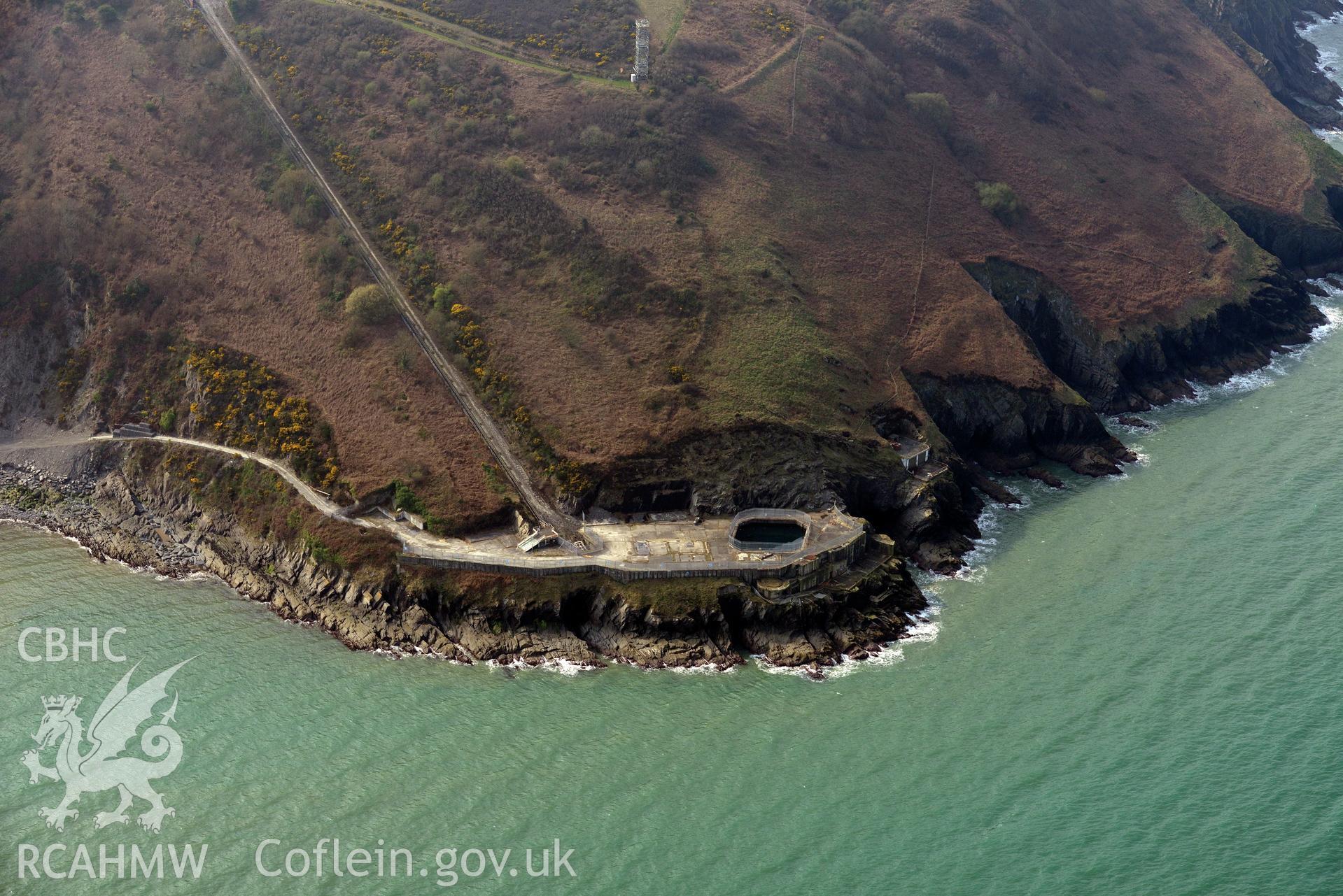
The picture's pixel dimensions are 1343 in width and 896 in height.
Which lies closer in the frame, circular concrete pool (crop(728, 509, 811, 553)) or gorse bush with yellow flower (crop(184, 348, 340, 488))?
circular concrete pool (crop(728, 509, 811, 553))

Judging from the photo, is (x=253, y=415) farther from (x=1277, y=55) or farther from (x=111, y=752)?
(x=1277, y=55)

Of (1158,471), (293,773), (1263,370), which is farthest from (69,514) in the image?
(1263,370)

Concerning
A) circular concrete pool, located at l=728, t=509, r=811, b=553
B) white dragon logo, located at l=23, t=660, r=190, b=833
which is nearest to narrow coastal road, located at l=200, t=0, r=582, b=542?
circular concrete pool, located at l=728, t=509, r=811, b=553

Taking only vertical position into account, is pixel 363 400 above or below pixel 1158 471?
below

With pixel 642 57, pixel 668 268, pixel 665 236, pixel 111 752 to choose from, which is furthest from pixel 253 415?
pixel 642 57

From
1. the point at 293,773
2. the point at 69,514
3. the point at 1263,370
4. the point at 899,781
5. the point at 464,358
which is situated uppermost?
the point at 1263,370

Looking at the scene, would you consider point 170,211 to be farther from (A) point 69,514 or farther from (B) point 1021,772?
(B) point 1021,772

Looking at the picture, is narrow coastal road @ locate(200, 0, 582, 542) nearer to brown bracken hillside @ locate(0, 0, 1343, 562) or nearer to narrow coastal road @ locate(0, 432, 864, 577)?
brown bracken hillside @ locate(0, 0, 1343, 562)

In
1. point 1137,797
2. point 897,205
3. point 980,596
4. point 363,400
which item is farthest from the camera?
point 897,205
